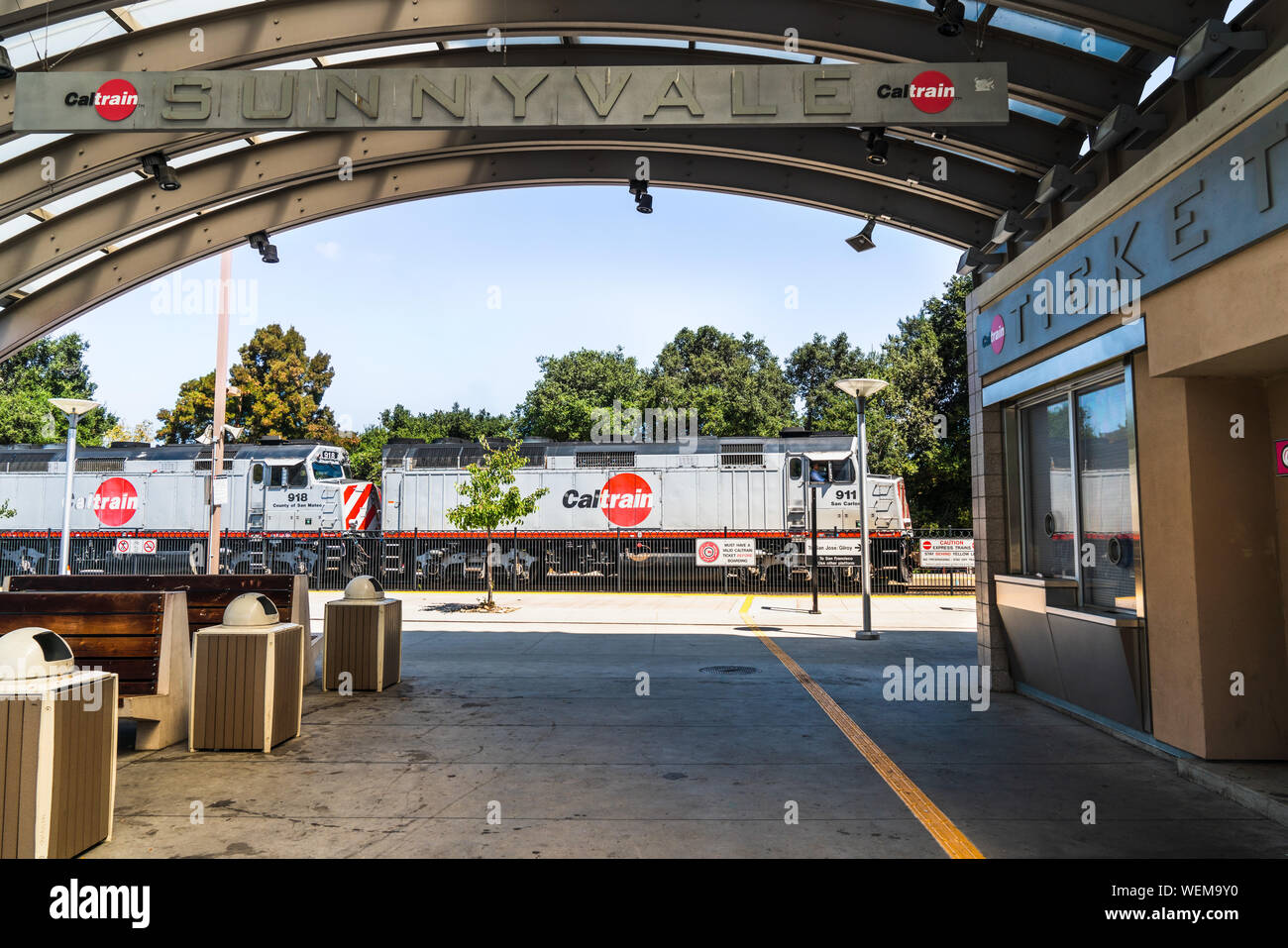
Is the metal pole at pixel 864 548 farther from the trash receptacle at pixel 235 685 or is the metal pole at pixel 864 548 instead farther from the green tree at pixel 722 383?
the green tree at pixel 722 383

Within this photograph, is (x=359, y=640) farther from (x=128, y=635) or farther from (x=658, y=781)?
(x=658, y=781)

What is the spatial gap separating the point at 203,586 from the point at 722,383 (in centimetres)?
5453

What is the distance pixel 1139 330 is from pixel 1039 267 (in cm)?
188

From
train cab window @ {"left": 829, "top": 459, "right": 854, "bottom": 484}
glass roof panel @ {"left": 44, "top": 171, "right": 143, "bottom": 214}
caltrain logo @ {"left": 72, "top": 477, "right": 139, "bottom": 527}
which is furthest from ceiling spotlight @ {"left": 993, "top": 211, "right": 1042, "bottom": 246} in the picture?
caltrain logo @ {"left": 72, "top": 477, "right": 139, "bottom": 527}

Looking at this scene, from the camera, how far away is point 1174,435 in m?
5.91

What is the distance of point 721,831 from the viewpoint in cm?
457

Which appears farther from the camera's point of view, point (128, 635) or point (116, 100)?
point (128, 635)

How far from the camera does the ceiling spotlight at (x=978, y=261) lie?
884cm

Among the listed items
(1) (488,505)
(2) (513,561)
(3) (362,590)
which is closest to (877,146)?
(3) (362,590)

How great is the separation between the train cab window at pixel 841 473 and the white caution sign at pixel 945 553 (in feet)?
9.66

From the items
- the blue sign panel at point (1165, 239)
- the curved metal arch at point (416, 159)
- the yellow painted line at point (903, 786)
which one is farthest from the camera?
the curved metal arch at point (416, 159)

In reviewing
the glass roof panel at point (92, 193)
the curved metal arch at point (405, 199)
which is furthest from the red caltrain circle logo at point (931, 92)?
the glass roof panel at point (92, 193)

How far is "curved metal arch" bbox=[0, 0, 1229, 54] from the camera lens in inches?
214

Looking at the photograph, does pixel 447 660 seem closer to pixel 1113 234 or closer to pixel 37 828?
pixel 37 828
